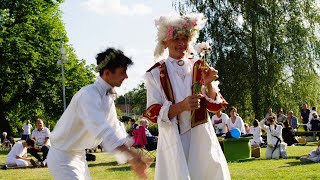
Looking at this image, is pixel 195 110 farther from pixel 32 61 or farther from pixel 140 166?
pixel 32 61

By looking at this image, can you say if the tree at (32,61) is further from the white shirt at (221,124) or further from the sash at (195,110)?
the sash at (195,110)

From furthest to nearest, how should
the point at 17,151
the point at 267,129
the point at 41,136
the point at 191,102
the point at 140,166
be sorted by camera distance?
the point at 41,136 < the point at 17,151 < the point at 267,129 < the point at 191,102 < the point at 140,166

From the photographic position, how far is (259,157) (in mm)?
16141

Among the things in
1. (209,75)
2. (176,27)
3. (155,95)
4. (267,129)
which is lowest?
(267,129)

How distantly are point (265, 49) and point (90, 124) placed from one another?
25.9m

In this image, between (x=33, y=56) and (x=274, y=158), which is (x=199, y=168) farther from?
(x=33, y=56)

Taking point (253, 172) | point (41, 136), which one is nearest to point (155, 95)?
point (253, 172)

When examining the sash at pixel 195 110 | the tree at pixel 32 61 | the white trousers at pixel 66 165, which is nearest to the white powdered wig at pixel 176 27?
the sash at pixel 195 110

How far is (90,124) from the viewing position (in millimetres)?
4055

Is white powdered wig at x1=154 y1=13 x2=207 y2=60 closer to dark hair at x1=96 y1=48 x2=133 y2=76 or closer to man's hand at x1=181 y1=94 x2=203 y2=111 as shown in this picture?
man's hand at x1=181 y1=94 x2=203 y2=111

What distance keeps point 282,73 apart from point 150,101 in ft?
82.5

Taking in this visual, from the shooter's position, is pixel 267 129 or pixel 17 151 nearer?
pixel 267 129

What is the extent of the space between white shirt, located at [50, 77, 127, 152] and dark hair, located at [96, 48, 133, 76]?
0.11m

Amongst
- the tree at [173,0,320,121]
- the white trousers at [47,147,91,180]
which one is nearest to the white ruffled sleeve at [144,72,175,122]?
the white trousers at [47,147,91,180]
